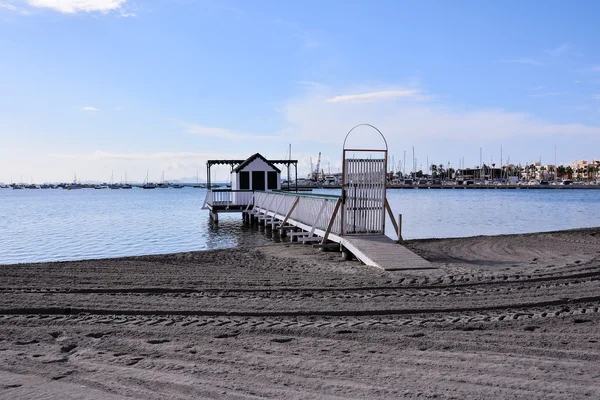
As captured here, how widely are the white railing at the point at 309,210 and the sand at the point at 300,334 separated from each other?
4.56 m

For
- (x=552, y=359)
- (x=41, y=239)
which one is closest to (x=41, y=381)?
(x=552, y=359)

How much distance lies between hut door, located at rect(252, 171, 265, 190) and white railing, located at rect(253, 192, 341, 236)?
220 inches

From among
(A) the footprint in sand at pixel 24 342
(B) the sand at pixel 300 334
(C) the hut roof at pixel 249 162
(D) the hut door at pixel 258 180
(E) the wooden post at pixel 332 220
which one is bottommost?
(B) the sand at pixel 300 334

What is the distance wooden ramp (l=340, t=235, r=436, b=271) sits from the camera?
1169 centimetres

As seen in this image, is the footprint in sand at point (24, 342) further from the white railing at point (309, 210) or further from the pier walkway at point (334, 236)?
the white railing at point (309, 210)

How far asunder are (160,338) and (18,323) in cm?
208

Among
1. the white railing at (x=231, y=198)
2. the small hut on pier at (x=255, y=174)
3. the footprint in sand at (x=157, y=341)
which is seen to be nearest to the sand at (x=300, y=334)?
the footprint in sand at (x=157, y=341)

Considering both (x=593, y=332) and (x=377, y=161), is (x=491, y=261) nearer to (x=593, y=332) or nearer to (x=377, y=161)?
(x=377, y=161)

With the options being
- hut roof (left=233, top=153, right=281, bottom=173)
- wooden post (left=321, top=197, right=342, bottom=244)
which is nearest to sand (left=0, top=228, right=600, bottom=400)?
wooden post (left=321, top=197, right=342, bottom=244)

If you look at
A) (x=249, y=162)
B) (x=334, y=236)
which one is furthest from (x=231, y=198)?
(x=334, y=236)

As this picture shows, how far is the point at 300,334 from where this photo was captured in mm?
6367

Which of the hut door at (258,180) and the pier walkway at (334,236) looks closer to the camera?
the pier walkway at (334,236)

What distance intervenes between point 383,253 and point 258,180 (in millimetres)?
21187

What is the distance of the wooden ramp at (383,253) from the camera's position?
11688 millimetres
